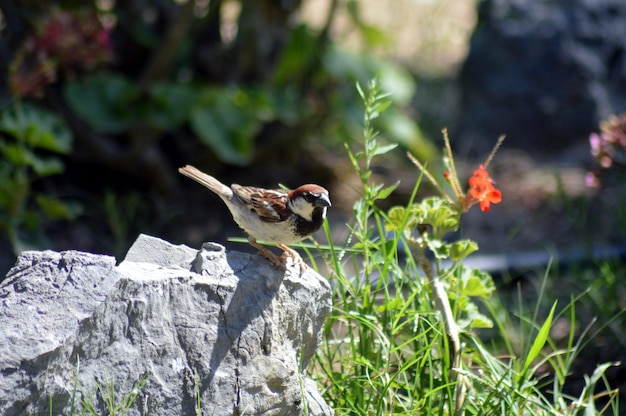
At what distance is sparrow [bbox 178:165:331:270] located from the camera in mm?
2570

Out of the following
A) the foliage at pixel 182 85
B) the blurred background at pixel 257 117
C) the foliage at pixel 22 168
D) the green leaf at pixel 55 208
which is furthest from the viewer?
the foliage at pixel 182 85

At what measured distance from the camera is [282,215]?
2.61 m

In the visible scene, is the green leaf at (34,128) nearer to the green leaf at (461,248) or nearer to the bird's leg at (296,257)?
the bird's leg at (296,257)

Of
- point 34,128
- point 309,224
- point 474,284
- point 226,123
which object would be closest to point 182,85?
point 226,123

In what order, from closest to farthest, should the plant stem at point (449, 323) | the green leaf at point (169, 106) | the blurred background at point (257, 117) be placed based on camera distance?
the plant stem at point (449, 323), the blurred background at point (257, 117), the green leaf at point (169, 106)

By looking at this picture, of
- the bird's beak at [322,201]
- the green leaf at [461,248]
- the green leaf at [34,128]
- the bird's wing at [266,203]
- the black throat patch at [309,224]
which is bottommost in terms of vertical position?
the green leaf at [461,248]

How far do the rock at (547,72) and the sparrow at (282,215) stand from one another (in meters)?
4.19

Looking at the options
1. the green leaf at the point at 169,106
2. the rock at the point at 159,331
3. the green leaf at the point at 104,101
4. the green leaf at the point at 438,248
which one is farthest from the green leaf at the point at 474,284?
the green leaf at the point at 104,101

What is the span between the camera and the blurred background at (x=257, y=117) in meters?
4.89

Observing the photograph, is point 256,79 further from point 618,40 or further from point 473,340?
point 473,340

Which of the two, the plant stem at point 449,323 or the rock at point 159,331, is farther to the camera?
the plant stem at point 449,323

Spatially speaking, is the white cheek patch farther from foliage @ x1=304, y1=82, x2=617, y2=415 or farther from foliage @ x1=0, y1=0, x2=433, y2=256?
foliage @ x1=0, y1=0, x2=433, y2=256

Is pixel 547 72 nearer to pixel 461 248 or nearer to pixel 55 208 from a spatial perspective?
pixel 55 208

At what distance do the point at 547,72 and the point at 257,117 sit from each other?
2.39 m
